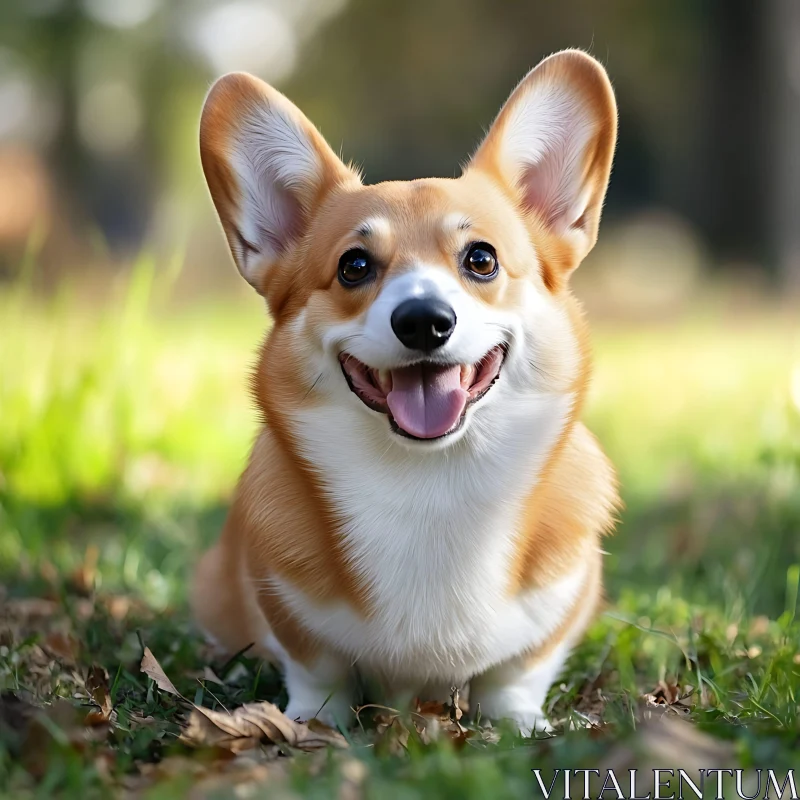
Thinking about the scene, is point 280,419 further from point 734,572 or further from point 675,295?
point 675,295

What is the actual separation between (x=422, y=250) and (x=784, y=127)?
28.8ft

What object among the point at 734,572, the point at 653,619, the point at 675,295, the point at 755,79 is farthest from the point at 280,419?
the point at 755,79

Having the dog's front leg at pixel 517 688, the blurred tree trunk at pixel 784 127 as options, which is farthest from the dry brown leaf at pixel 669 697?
the blurred tree trunk at pixel 784 127

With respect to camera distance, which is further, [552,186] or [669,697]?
[552,186]

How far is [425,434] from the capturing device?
2207 mm

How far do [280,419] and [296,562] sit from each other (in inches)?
13.0

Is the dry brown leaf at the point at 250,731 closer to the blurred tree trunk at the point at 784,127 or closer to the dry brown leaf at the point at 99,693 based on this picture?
the dry brown leaf at the point at 99,693

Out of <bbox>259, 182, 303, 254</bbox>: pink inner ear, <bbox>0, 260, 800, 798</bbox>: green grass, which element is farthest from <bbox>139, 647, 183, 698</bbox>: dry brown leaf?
<bbox>259, 182, 303, 254</bbox>: pink inner ear

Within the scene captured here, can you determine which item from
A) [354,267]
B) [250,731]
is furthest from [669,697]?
[354,267]

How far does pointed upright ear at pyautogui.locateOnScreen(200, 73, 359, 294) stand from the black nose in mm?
648

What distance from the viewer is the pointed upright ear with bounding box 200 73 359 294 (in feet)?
8.41

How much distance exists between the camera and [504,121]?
2621 millimetres

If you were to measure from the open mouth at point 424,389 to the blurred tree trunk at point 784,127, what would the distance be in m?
8.31

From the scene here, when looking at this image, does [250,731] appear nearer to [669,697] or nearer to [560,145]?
[669,697]
